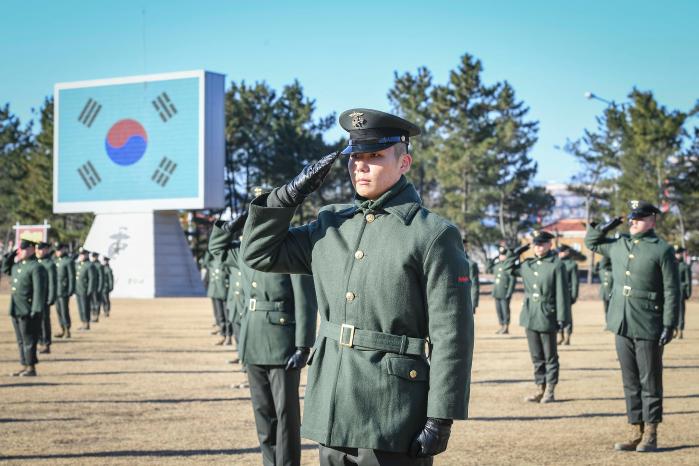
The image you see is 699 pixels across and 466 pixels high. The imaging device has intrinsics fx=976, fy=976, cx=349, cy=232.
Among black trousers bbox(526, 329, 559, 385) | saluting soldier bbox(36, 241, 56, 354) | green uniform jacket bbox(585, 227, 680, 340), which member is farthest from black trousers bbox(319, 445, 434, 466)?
saluting soldier bbox(36, 241, 56, 354)

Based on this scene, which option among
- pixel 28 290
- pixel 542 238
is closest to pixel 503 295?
pixel 542 238

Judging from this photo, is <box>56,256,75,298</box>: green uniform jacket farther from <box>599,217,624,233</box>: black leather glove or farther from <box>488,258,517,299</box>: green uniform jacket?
<box>599,217,624,233</box>: black leather glove

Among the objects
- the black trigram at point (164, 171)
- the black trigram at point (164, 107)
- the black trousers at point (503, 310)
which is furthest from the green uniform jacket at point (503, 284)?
the black trigram at point (164, 107)

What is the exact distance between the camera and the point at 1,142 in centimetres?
8431

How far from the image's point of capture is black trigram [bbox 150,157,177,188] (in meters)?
52.4

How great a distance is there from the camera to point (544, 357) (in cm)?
1252

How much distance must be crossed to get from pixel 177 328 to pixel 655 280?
18796 millimetres

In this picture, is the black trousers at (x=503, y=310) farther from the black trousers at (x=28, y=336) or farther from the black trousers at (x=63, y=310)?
the black trousers at (x=28, y=336)

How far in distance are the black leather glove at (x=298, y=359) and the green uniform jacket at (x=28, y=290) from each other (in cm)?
863

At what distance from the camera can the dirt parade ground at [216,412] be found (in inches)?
331

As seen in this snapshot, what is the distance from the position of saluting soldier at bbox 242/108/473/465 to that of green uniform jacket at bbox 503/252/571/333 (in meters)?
8.52

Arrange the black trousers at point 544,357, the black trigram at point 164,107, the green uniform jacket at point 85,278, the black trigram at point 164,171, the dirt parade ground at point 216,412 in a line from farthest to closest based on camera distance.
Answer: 1. the black trigram at point 164,107
2. the black trigram at point 164,171
3. the green uniform jacket at point 85,278
4. the black trousers at point 544,357
5. the dirt parade ground at point 216,412

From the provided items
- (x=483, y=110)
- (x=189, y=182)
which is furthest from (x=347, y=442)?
(x=483, y=110)

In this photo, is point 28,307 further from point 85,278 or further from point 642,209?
point 85,278
